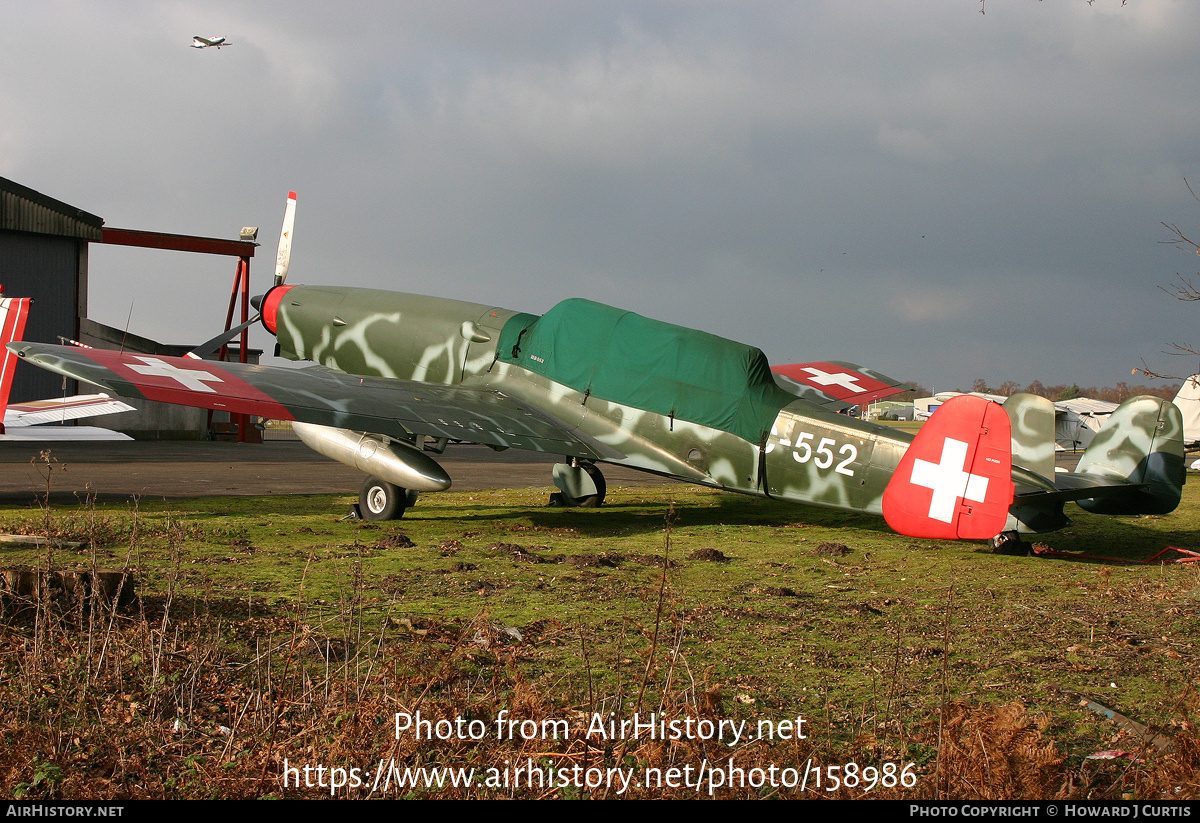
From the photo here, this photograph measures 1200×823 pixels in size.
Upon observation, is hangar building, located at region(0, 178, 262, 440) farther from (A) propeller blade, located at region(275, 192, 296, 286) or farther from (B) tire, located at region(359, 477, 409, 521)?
(B) tire, located at region(359, 477, 409, 521)

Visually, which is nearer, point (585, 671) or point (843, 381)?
point (585, 671)

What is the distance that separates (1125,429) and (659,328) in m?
5.25

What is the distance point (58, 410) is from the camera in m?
12.4

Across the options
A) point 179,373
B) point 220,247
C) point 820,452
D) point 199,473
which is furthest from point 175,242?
point 820,452

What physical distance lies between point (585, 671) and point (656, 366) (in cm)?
642

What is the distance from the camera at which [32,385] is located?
25656mm

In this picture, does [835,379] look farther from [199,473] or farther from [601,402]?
[199,473]

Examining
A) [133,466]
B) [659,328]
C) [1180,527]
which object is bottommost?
[133,466]

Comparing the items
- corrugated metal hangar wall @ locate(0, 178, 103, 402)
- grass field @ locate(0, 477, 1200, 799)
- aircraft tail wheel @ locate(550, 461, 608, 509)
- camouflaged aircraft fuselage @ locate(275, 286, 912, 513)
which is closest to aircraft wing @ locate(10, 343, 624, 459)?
camouflaged aircraft fuselage @ locate(275, 286, 912, 513)

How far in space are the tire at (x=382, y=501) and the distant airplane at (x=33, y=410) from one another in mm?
4124

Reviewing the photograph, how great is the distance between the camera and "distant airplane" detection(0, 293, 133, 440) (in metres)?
10.5

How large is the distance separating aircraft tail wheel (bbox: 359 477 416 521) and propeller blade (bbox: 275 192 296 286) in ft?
20.1
